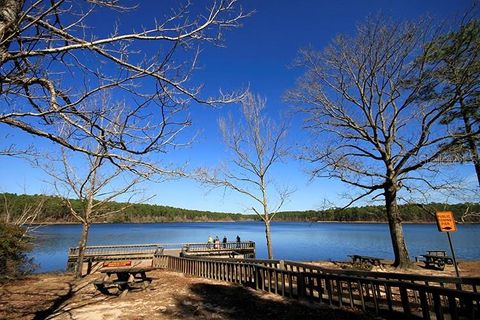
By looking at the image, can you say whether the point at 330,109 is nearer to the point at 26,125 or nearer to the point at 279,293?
the point at 279,293

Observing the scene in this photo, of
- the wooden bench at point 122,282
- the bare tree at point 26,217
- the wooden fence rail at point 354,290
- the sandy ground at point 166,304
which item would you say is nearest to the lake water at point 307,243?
the bare tree at point 26,217

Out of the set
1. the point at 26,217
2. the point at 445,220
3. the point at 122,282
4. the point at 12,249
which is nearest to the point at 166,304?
the point at 122,282

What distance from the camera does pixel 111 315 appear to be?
282 inches

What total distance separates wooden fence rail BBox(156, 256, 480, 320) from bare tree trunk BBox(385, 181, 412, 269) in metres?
6.55

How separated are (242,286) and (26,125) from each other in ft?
27.1

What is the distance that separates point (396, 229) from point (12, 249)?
18.3 metres

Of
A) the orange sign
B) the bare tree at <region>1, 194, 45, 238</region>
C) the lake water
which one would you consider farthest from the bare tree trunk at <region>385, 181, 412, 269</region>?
the lake water

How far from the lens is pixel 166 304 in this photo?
26.3 feet

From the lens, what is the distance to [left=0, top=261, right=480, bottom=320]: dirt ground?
6.75 metres

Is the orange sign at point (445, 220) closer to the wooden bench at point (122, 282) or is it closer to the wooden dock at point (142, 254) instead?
the wooden bench at point (122, 282)

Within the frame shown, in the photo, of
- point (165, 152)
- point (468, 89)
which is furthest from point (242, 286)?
point (468, 89)

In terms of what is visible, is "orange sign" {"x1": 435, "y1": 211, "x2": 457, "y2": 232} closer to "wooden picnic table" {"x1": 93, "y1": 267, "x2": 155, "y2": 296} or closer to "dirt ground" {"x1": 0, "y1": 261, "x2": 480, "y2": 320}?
"dirt ground" {"x1": 0, "y1": 261, "x2": 480, "y2": 320}

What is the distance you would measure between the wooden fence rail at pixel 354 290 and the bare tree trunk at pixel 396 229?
21.5 feet

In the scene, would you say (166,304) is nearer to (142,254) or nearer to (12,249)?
(12,249)
